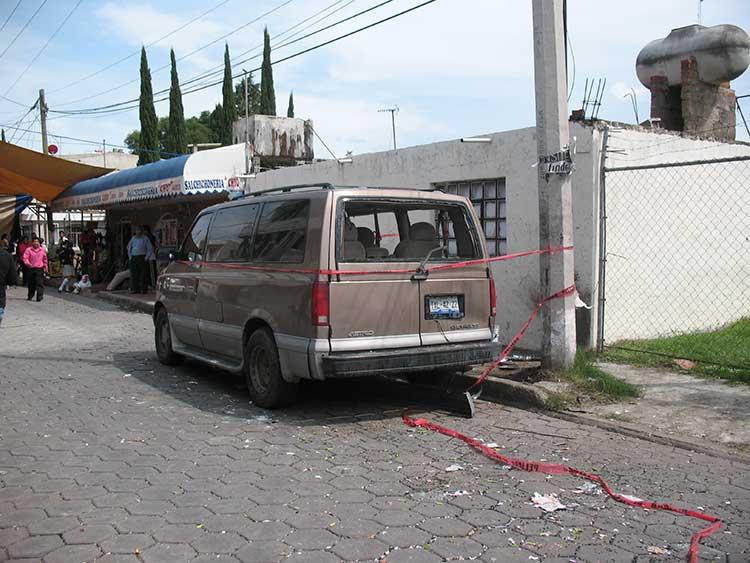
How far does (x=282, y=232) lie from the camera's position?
21.3 ft

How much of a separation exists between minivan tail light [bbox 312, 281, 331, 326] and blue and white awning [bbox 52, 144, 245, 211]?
10.2 metres

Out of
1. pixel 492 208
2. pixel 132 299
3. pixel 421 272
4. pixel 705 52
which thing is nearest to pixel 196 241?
pixel 421 272

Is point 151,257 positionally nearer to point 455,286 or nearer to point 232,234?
point 232,234

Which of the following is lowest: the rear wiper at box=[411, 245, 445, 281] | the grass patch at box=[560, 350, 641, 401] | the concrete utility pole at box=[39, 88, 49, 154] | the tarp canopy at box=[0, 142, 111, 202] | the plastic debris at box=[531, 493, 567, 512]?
the plastic debris at box=[531, 493, 567, 512]

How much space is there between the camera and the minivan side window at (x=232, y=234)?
279 inches

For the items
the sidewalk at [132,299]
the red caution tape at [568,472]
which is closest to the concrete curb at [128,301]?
the sidewalk at [132,299]

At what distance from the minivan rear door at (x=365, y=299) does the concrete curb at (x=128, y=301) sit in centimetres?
962

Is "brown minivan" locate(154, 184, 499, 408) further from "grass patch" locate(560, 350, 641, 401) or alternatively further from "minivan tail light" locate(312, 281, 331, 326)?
"grass patch" locate(560, 350, 641, 401)

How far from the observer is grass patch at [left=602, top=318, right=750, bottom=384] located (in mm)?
7387

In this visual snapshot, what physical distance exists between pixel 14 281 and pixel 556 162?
816cm

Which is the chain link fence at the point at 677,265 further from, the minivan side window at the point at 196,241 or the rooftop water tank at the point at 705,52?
the minivan side window at the point at 196,241

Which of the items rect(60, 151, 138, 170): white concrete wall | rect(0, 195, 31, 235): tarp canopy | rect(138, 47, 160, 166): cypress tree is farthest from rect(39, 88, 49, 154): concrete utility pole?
rect(60, 151, 138, 170): white concrete wall

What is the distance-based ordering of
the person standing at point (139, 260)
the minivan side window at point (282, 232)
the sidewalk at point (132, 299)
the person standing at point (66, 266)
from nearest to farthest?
the minivan side window at point (282, 232)
the sidewalk at point (132, 299)
the person standing at point (139, 260)
the person standing at point (66, 266)

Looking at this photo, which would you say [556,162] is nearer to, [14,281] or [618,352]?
[618,352]
